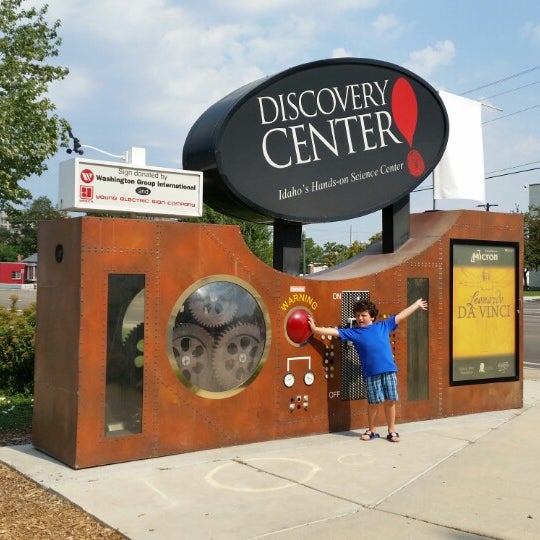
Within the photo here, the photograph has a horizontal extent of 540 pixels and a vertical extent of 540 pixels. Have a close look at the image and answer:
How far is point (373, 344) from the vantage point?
7453 mm

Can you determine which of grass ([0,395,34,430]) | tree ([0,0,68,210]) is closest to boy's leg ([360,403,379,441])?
grass ([0,395,34,430])

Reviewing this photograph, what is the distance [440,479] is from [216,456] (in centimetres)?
221

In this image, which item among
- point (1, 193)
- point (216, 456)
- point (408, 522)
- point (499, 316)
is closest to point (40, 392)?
point (216, 456)

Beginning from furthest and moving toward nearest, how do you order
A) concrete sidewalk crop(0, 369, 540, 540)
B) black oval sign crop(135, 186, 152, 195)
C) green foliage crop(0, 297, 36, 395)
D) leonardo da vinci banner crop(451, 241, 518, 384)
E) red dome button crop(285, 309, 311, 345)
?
1. green foliage crop(0, 297, 36, 395)
2. leonardo da vinci banner crop(451, 241, 518, 384)
3. red dome button crop(285, 309, 311, 345)
4. black oval sign crop(135, 186, 152, 195)
5. concrete sidewalk crop(0, 369, 540, 540)

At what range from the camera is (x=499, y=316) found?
9.48 metres

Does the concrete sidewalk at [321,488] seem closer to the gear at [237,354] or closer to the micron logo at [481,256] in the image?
the gear at [237,354]

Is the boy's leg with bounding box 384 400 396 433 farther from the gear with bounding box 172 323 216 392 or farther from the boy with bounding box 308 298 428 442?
the gear with bounding box 172 323 216 392

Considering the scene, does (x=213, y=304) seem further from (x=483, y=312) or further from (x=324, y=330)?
(x=483, y=312)

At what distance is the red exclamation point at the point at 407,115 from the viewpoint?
9.10 metres

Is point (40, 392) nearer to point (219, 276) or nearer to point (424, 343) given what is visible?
point (219, 276)

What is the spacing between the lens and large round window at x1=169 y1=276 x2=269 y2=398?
6887 millimetres

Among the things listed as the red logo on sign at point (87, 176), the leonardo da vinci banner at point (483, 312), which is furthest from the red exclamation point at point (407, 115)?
the red logo on sign at point (87, 176)

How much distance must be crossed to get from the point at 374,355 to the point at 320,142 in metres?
2.78

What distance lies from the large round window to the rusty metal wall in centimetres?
1
